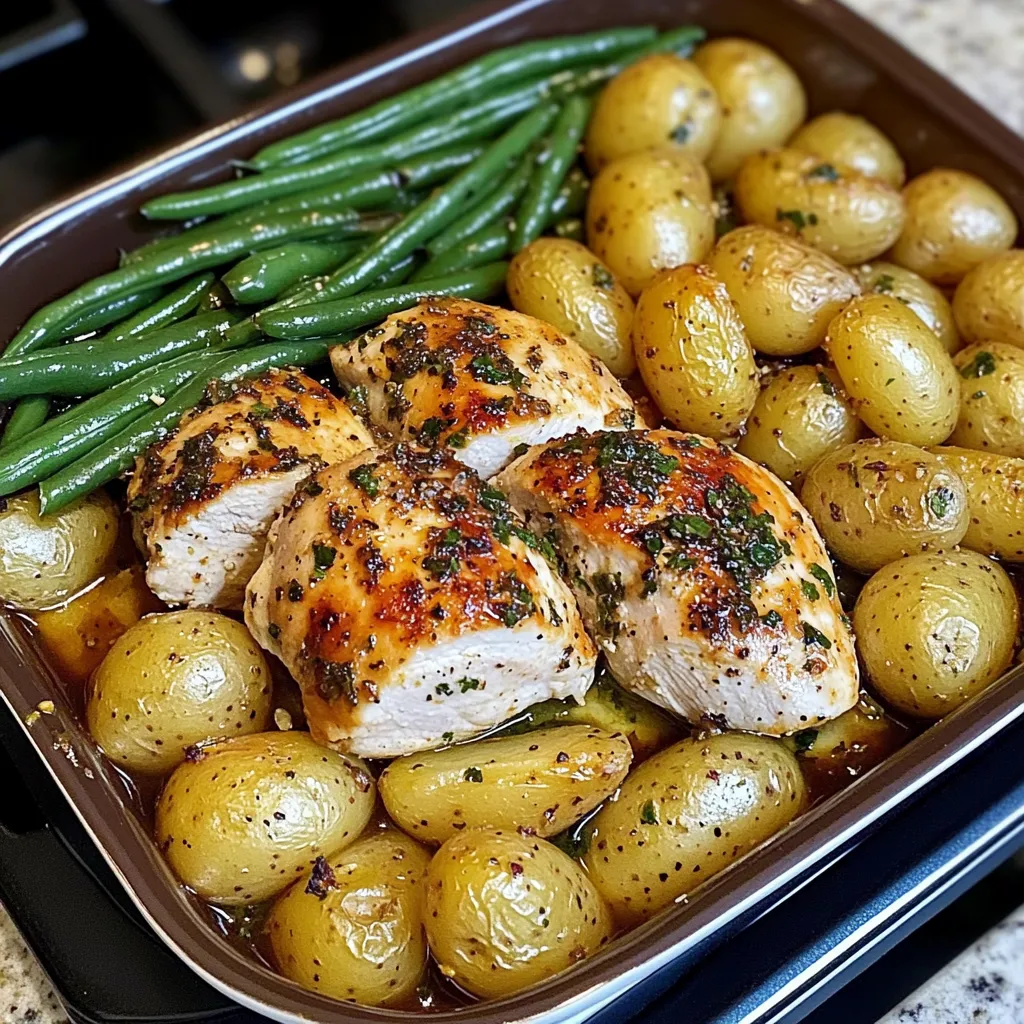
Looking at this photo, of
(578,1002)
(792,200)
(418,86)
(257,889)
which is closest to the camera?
(578,1002)

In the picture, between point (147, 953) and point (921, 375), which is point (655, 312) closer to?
point (921, 375)

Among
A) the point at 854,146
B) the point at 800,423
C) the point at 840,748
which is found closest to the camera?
the point at 840,748

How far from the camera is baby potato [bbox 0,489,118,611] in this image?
6.30ft

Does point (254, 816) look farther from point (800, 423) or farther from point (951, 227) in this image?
point (951, 227)

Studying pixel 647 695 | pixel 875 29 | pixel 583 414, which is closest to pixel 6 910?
pixel 647 695

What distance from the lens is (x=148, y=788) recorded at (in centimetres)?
183

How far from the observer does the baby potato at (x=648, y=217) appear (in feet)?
7.48

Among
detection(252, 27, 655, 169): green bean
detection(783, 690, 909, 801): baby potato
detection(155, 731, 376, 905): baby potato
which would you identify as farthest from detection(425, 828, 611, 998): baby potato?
detection(252, 27, 655, 169): green bean

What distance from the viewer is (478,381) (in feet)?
Answer: 6.37

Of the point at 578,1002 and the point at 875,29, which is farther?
the point at 875,29

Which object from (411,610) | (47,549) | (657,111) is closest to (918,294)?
(657,111)

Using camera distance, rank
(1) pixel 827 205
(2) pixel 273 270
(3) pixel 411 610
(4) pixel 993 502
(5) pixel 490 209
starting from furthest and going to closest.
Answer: (5) pixel 490 209, (1) pixel 827 205, (2) pixel 273 270, (4) pixel 993 502, (3) pixel 411 610

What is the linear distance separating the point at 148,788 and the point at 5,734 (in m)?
0.29

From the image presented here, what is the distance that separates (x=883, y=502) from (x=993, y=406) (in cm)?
36
